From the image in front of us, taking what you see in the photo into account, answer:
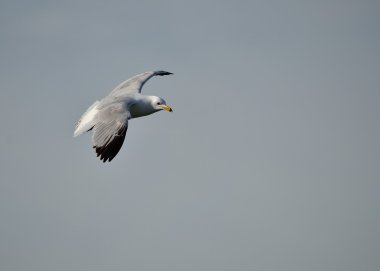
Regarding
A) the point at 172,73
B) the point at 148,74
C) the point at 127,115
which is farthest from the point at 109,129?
the point at 172,73

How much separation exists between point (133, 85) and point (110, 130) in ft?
13.6

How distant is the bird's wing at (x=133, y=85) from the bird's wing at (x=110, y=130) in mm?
2453

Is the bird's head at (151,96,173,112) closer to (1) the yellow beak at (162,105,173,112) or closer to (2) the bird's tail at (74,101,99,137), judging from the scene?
(1) the yellow beak at (162,105,173,112)

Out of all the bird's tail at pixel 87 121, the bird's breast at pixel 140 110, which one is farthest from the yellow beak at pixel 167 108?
the bird's tail at pixel 87 121

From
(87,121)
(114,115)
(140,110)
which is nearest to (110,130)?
(114,115)

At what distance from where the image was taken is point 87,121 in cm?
1766

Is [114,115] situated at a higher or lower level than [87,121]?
higher

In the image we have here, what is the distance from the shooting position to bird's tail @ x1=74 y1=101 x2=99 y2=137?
17.3 metres

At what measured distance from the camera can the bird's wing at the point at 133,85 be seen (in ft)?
65.7

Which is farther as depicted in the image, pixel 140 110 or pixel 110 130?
pixel 140 110

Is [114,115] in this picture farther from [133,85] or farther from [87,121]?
[133,85]

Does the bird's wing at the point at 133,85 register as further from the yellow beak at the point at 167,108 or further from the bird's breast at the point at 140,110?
the yellow beak at the point at 167,108

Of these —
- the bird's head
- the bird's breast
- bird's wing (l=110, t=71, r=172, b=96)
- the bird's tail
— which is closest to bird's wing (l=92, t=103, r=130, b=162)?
the bird's tail

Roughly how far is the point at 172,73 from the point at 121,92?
3518 mm
